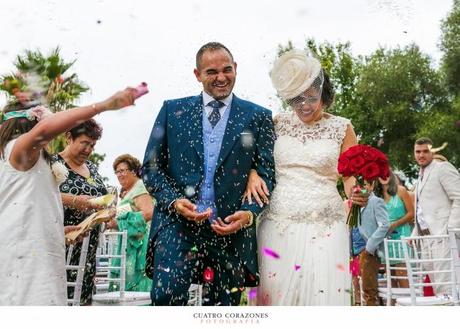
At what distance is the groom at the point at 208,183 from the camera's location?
9.80 feet

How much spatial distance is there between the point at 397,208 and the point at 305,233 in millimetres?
1166

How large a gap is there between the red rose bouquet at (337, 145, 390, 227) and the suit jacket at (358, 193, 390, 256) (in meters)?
0.61

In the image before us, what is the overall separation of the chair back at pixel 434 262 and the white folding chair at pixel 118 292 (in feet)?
5.26

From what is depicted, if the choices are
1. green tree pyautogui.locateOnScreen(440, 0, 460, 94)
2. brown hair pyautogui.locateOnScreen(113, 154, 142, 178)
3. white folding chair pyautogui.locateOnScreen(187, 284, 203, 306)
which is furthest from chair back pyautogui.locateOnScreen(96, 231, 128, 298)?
green tree pyautogui.locateOnScreen(440, 0, 460, 94)

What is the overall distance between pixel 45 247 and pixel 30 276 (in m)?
0.14

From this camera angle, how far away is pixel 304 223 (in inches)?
125

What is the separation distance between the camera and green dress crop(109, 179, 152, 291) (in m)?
4.16

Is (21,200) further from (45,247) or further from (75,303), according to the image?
(75,303)

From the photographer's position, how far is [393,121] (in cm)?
336

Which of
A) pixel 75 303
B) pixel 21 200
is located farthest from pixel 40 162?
pixel 75 303

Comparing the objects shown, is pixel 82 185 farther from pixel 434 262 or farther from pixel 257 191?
pixel 434 262
